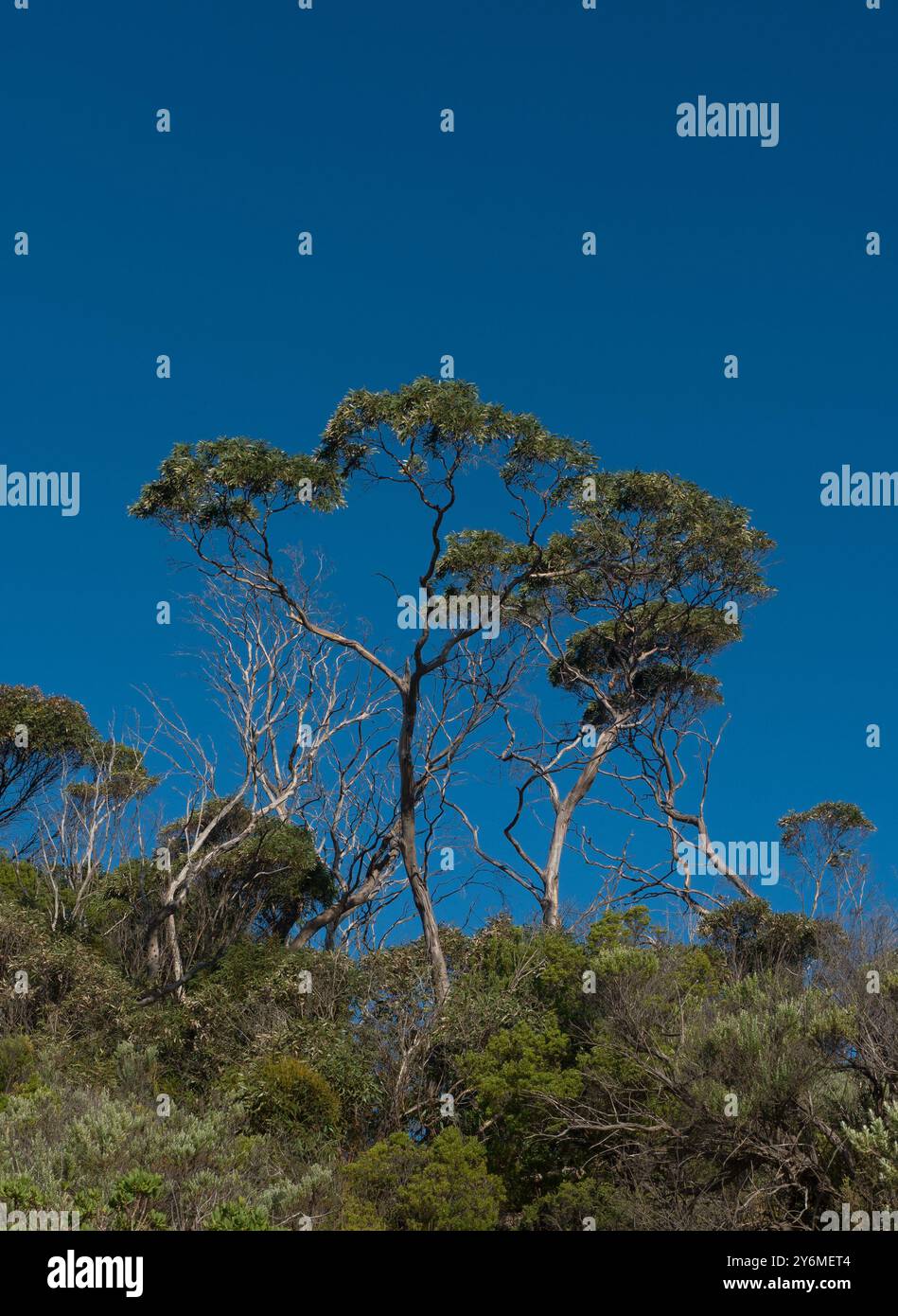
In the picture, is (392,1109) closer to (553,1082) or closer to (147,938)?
(553,1082)

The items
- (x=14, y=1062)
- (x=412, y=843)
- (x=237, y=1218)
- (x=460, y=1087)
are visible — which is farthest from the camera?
(x=412, y=843)

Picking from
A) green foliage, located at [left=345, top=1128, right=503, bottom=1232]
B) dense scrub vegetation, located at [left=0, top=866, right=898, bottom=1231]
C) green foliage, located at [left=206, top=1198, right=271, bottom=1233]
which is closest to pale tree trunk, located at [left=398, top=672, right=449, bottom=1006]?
dense scrub vegetation, located at [left=0, top=866, right=898, bottom=1231]

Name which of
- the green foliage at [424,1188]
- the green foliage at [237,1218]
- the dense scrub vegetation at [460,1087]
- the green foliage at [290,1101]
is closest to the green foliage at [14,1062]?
the dense scrub vegetation at [460,1087]

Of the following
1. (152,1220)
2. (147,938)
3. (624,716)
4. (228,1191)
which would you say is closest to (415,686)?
(624,716)

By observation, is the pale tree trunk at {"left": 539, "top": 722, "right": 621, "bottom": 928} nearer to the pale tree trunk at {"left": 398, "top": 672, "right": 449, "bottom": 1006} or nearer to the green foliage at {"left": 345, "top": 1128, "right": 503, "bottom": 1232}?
the pale tree trunk at {"left": 398, "top": 672, "right": 449, "bottom": 1006}

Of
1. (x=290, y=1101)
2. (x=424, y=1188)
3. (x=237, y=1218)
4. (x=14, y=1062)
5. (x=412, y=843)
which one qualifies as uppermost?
(x=412, y=843)

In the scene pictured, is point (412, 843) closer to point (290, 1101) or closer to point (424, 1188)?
point (290, 1101)

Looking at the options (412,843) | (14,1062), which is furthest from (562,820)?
(14,1062)

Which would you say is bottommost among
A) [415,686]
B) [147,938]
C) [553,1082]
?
[553,1082]

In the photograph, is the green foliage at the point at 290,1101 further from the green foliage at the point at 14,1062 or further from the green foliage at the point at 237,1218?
the green foliage at the point at 237,1218

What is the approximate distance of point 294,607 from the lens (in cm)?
2458

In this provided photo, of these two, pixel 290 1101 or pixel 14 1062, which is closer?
pixel 290 1101

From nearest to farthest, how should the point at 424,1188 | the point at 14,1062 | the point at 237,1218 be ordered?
the point at 237,1218, the point at 424,1188, the point at 14,1062
